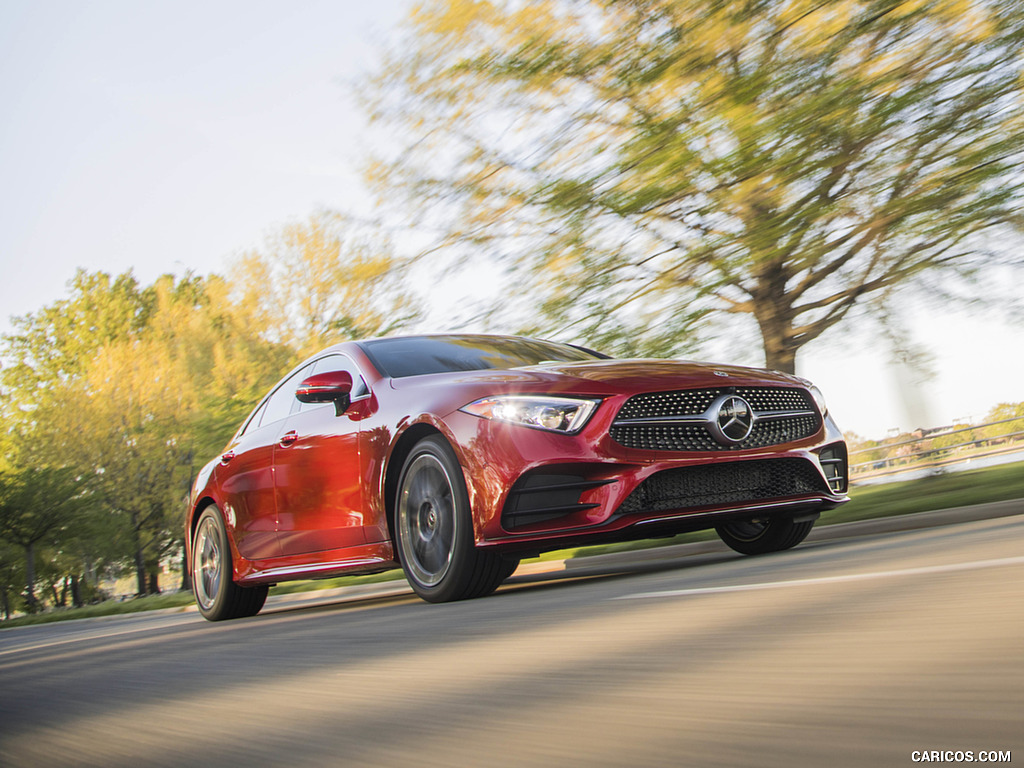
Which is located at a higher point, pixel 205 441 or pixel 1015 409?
pixel 205 441

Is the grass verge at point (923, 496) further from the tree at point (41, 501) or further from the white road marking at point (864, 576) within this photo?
the tree at point (41, 501)

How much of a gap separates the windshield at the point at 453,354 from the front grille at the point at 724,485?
1.35 meters

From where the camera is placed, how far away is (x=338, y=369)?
261 inches

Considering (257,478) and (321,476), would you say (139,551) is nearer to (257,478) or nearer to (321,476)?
(257,478)

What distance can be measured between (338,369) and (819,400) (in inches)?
115

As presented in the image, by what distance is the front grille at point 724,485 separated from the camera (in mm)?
5152

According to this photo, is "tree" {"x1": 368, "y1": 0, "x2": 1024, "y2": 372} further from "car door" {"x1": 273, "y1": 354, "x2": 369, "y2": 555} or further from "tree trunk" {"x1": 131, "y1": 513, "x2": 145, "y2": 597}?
"tree trunk" {"x1": 131, "y1": 513, "x2": 145, "y2": 597}

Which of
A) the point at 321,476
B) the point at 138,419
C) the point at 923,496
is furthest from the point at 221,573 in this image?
the point at 138,419

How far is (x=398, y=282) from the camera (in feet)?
36.8

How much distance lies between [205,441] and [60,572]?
37645 millimetres

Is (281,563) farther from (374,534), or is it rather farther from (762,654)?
(762,654)

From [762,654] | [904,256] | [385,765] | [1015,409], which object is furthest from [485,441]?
[1015,409]

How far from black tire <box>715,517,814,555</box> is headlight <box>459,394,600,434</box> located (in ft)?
6.02

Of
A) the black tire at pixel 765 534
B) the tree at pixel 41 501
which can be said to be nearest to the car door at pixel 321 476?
the black tire at pixel 765 534
